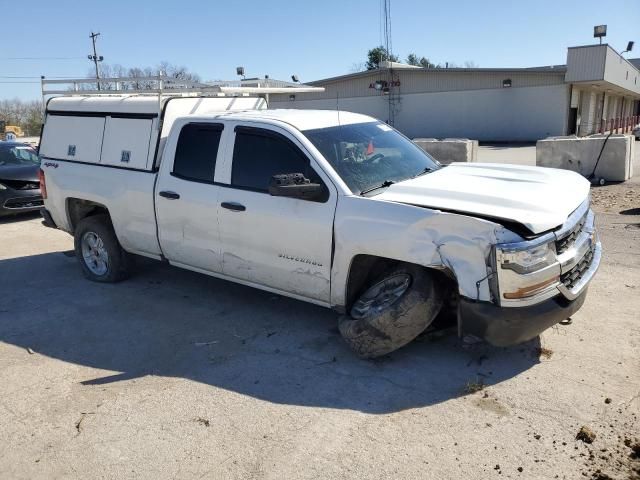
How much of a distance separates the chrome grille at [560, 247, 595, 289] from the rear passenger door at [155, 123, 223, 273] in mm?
2953

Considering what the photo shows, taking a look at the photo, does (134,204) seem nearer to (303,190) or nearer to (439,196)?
(303,190)

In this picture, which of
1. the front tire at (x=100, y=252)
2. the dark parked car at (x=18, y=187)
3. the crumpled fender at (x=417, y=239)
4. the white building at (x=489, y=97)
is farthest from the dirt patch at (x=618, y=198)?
the white building at (x=489, y=97)

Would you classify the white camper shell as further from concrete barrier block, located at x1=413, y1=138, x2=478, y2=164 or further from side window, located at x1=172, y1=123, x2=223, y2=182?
concrete barrier block, located at x1=413, y1=138, x2=478, y2=164

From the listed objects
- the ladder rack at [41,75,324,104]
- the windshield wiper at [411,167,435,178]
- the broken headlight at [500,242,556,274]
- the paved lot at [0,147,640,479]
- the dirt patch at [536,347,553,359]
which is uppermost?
the ladder rack at [41,75,324,104]

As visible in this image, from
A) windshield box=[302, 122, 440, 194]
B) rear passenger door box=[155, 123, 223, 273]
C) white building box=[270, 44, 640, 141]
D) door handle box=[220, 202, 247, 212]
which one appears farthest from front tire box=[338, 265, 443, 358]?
white building box=[270, 44, 640, 141]

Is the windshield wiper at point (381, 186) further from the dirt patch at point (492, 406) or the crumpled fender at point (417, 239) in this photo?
the dirt patch at point (492, 406)

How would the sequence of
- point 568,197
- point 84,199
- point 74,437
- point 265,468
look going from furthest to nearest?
point 84,199 < point 568,197 < point 74,437 < point 265,468

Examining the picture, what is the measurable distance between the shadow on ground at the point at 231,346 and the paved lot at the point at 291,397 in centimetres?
2

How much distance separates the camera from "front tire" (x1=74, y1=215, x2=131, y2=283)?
6.43 meters

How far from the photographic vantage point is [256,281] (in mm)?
5066

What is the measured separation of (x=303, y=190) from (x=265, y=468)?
2050 mm

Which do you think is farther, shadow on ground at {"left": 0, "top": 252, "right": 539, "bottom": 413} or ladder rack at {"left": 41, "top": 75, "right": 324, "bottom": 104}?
ladder rack at {"left": 41, "top": 75, "right": 324, "bottom": 104}

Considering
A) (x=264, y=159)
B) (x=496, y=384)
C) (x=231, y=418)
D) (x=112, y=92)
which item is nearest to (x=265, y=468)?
(x=231, y=418)

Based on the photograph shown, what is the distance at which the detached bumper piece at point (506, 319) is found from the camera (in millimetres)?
3723
